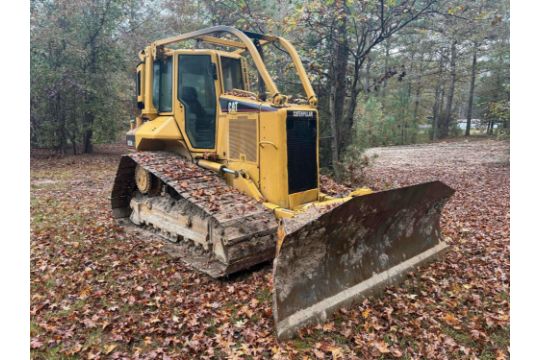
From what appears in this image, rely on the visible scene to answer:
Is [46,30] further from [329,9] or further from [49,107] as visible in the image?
[329,9]

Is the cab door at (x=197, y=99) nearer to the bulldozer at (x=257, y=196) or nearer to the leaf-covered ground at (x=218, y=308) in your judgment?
the bulldozer at (x=257, y=196)

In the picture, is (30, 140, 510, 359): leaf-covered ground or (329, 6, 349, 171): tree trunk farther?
(329, 6, 349, 171): tree trunk

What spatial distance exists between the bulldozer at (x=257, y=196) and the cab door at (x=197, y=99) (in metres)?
0.02

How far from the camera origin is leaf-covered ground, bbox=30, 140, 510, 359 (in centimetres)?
349

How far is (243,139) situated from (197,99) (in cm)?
127

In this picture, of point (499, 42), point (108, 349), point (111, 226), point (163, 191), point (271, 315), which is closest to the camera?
point (108, 349)

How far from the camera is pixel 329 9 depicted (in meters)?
8.47

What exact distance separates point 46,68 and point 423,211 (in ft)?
51.0

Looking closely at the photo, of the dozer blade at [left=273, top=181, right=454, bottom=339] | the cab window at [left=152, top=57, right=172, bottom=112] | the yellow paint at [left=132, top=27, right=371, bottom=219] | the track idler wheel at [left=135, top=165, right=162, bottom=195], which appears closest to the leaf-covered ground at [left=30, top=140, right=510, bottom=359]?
the dozer blade at [left=273, top=181, right=454, bottom=339]

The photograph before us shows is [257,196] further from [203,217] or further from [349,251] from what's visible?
[349,251]

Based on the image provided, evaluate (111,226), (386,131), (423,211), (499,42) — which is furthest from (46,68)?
(499,42)

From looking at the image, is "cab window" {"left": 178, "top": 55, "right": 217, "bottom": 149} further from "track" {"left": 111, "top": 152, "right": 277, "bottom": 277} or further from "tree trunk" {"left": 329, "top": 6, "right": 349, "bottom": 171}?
"tree trunk" {"left": 329, "top": 6, "right": 349, "bottom": 171}

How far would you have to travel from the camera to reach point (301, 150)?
527 cm

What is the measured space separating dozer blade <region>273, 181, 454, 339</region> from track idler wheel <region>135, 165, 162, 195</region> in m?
3.48
